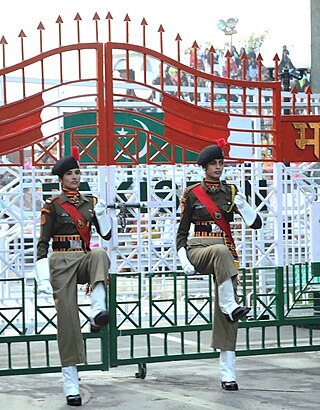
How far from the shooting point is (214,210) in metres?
7.82

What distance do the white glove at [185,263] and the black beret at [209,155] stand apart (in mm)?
649

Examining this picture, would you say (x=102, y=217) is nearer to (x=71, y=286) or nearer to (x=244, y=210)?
(x=71, y=286)

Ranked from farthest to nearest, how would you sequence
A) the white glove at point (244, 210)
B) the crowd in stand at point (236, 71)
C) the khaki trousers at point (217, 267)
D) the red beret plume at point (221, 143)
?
the crowd in stand at point (236, 71), the red beret plume at point (221, 143), the white glove at point (244, 210), the khaki trousers at point (217, 267)

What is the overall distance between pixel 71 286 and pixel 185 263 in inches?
32.7

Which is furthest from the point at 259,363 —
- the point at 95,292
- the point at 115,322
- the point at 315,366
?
the point at 95,292

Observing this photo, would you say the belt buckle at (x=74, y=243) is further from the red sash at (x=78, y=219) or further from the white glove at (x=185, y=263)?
the white glove at (x=185, y=263)

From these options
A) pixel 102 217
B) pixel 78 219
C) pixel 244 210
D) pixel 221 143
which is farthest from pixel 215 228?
pixel 78 219

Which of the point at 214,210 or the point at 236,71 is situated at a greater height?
the point at 236,71

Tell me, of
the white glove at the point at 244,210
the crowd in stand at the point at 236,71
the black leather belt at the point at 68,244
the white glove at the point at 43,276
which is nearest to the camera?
the white glove at the point at 43,276

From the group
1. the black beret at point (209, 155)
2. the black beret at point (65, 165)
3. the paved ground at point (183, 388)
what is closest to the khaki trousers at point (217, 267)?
the paved ground at point (183, 388)

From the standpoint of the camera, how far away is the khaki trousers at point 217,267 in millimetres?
7598

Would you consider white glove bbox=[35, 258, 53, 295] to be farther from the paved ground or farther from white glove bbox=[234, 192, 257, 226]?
white glove bbox=[234, 192, 257, 226]

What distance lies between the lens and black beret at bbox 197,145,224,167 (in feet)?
25.6

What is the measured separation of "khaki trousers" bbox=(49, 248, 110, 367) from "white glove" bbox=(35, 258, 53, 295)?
0.11m
